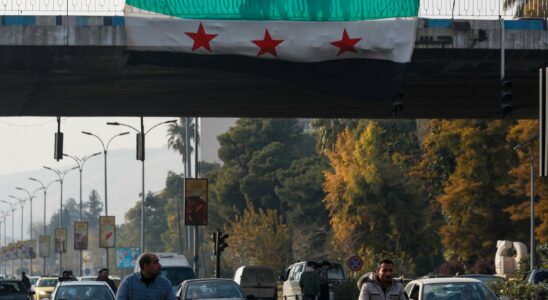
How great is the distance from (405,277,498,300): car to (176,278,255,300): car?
8.36m

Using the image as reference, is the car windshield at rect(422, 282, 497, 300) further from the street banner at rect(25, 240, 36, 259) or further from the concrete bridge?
the street banner at rect(25, 240, 36, 259)

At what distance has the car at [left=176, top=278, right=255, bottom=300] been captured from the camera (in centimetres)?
3328

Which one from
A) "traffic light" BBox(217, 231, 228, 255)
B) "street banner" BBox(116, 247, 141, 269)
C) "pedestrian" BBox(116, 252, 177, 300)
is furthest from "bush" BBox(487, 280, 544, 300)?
"street banner" BBox(116, 247, 141, 269)

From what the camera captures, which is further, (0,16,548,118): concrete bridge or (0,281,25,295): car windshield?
(0,281,25,295): car windshield

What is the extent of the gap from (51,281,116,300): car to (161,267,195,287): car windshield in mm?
10249

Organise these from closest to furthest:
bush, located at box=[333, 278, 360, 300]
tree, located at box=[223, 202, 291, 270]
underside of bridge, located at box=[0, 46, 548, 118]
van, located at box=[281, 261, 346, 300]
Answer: underside of bridge, located at box=[0, 46, 548, 118] → bush, located at box=[333, 278, 360, 300] → van, located at box=[281, 261, 346, 300] → tree, located at box=[223, 202, 291, 270]

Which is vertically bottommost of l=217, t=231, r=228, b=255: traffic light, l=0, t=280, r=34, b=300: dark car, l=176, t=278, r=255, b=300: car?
l=0, t=280, r=34, b=300: dark car

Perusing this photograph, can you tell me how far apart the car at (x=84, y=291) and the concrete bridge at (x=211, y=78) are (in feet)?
20.3

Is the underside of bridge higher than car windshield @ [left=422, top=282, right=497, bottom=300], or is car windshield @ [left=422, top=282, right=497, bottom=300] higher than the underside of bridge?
the underside of bridge

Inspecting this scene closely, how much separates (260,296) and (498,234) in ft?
75.8

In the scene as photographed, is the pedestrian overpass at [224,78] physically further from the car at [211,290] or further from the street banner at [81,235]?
the street banner at [81,235]

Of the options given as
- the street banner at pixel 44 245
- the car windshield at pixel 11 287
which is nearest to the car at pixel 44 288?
the car windshield at pixel 11 287

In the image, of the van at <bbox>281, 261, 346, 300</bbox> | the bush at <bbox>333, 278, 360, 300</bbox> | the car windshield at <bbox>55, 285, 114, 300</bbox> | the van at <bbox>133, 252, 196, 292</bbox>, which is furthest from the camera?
the van at <bbox>281, 261, 346, 300</bbox>

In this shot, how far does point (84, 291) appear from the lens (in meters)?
32.2
